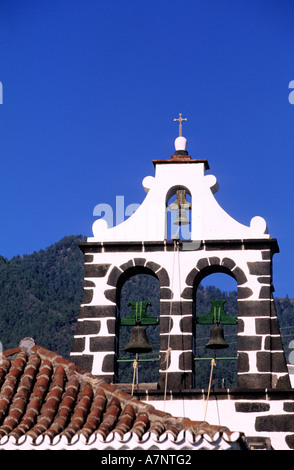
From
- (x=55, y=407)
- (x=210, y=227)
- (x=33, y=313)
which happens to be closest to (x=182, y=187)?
(x=210, y=227)

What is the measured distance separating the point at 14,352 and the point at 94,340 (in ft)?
7.83

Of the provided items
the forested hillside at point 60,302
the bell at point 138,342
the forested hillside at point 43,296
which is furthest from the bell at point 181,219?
the forested hillside at point 43,296

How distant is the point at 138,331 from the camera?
21125mm

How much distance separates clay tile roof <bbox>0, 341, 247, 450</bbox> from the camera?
637 inches

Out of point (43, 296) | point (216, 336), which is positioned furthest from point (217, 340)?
point (43, 296)

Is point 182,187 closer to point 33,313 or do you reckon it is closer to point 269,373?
point 269,373

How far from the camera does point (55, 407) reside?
17.5 m

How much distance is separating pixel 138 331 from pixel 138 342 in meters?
0.21

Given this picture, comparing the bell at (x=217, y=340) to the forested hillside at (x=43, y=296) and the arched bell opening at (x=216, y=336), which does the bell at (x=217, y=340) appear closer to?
the arched bell opening at (x=216, y=336)

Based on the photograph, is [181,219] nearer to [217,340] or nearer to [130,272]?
[130,272]

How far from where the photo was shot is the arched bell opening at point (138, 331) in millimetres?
21125
